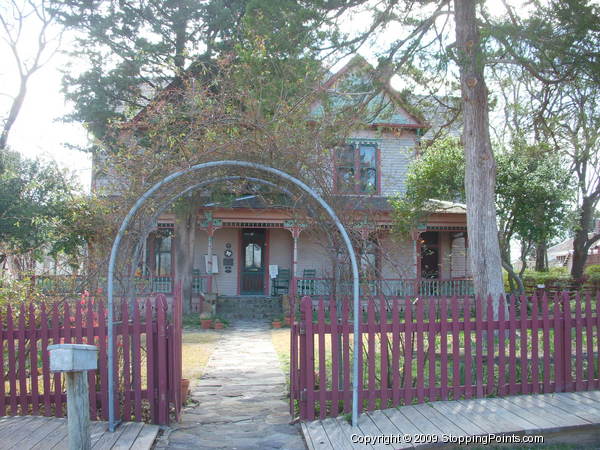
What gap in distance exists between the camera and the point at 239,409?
21.4ft

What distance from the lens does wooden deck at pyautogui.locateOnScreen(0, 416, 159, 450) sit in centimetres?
468

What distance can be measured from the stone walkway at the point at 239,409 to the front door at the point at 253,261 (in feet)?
32.8

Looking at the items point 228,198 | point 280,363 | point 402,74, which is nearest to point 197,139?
point 280,363

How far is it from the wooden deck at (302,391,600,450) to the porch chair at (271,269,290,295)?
14.6 m

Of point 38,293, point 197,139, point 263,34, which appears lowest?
point 38,293

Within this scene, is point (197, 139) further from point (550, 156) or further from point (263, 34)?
point (550, 156)

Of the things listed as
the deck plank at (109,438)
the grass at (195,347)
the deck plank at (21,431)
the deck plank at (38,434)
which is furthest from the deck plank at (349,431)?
the grass at (195,347)

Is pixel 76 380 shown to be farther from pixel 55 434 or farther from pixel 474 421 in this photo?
pixel 474 421

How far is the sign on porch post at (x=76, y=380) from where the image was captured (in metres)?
3.78

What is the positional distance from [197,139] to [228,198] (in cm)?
1051

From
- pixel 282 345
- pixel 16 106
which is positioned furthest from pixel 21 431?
pixel 16 106

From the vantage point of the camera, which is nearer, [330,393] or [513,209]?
[330,393]

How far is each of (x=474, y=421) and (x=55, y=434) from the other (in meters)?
4.06

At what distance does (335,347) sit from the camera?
5637 millimetres
